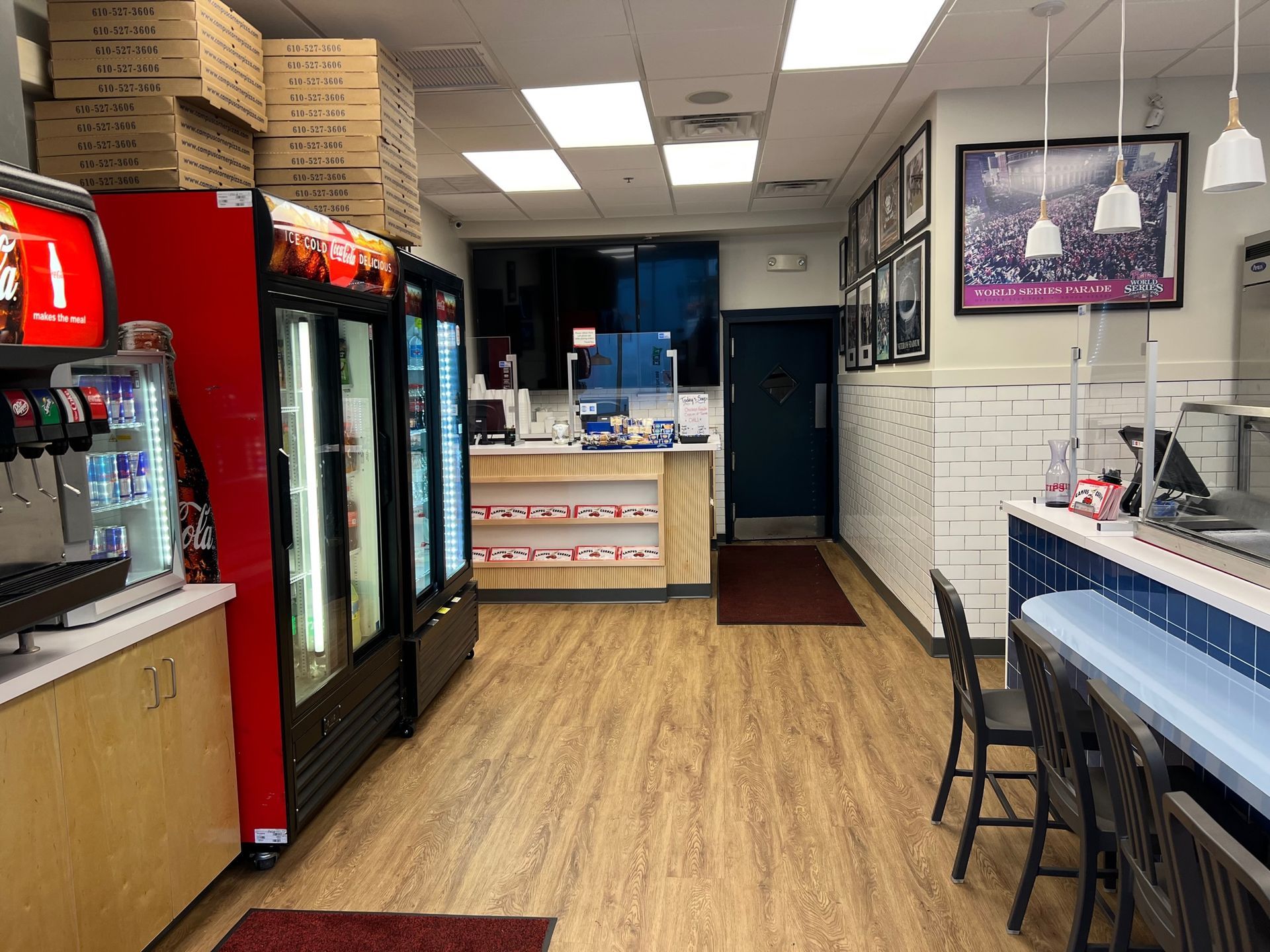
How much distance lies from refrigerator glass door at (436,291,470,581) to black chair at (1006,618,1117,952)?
2846 mm

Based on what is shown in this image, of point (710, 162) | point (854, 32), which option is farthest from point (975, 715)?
point (710, 162)

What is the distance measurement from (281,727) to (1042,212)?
131 inches

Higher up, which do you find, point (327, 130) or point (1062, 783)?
point (327, 130)

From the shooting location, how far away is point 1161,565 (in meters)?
2.29

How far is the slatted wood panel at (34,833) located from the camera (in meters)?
1.79

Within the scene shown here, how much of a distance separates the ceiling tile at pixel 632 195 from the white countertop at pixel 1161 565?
4.07 metres

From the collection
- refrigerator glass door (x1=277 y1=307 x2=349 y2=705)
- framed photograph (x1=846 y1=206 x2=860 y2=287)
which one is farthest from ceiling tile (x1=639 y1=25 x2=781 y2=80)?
framed photograph (x1=846 y1=206 x2=860 y2=287)

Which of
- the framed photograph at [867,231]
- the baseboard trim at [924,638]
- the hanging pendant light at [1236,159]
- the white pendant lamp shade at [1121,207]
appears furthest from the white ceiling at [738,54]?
the baseboard trim at [924,638]

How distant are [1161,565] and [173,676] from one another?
270cm

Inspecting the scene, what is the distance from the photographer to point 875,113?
4.71 metres

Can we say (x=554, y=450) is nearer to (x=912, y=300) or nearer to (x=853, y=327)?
(x=912, y=300)

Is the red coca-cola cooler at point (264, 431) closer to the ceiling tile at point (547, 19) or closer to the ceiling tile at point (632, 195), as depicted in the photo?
the ceiling tile at point (547, 19)

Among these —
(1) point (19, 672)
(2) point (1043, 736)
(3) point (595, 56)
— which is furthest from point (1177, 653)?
(3) point (595, 56)

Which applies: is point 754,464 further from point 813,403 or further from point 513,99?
point 513,99
